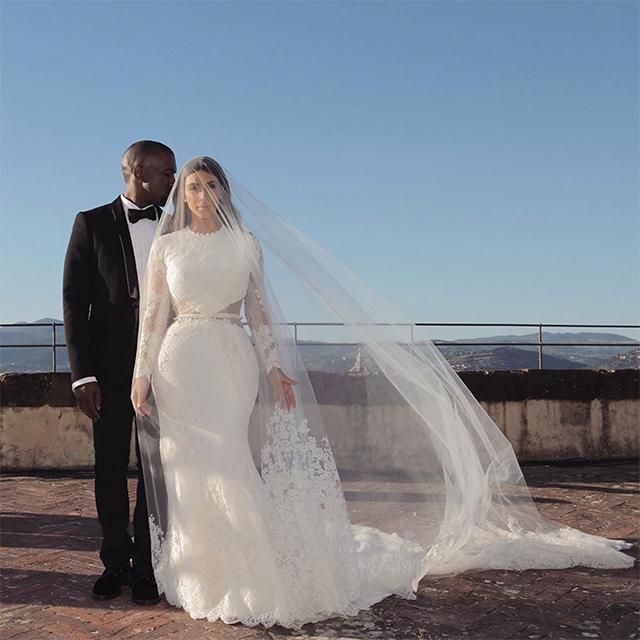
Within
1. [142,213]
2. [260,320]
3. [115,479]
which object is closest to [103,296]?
[142,213]

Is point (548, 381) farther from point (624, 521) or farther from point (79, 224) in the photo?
point (79, 224)

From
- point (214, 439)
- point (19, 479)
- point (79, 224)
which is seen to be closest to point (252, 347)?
point (214, 439)

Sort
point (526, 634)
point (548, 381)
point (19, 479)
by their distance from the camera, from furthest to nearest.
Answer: point (548, 381) → point (19, 479) → point (526, 634)

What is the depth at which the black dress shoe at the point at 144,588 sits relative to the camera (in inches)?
140

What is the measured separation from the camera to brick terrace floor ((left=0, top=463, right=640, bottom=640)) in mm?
3211

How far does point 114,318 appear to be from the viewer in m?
3.76

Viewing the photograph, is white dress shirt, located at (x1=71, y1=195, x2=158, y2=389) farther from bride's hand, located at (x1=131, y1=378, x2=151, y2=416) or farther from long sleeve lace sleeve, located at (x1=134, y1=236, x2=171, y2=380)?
bride's hand, located at (x1=131, y1=378, x2=151, y2=416)

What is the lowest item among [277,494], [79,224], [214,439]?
[277,494]

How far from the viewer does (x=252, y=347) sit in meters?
3.68

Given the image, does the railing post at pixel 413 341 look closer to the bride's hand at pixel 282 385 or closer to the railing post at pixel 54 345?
the bride's hand at pixel 282 385

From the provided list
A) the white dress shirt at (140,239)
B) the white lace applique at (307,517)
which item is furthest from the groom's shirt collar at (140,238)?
the white lace applique at (307,517)

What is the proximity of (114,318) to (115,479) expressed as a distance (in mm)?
778

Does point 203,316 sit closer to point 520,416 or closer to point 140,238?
point 140,238

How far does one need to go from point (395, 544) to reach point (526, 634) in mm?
965
